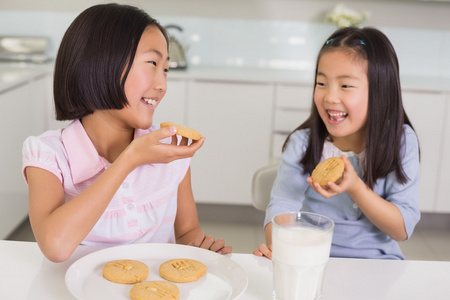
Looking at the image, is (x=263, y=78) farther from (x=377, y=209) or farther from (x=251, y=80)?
(x=377, y=209)

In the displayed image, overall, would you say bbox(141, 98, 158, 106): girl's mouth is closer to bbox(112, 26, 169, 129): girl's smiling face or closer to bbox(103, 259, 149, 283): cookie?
bbox(112, 26, 169, 129): girl's smiling face

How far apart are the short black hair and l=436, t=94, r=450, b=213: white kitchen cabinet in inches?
97.3

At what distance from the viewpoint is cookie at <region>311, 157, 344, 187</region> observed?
112 cm

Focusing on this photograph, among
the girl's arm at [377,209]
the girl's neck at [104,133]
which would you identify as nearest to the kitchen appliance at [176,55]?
the girl's neck at [104,133]

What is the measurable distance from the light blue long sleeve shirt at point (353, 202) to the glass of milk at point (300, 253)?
50cm

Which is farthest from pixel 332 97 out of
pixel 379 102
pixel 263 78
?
pixel 263 78

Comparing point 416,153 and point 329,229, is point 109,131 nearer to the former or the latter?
point 329,229

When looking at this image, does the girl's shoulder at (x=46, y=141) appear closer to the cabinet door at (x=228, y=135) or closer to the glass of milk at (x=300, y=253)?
the glass of milk at (x=300, y=253)

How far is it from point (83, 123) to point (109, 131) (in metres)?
0.06

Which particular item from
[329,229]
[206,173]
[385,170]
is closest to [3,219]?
[206,173]

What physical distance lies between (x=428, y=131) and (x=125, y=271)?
2.73m

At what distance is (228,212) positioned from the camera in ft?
11.6

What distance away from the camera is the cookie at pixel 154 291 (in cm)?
82

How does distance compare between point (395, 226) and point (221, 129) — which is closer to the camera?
point (395, 226)
